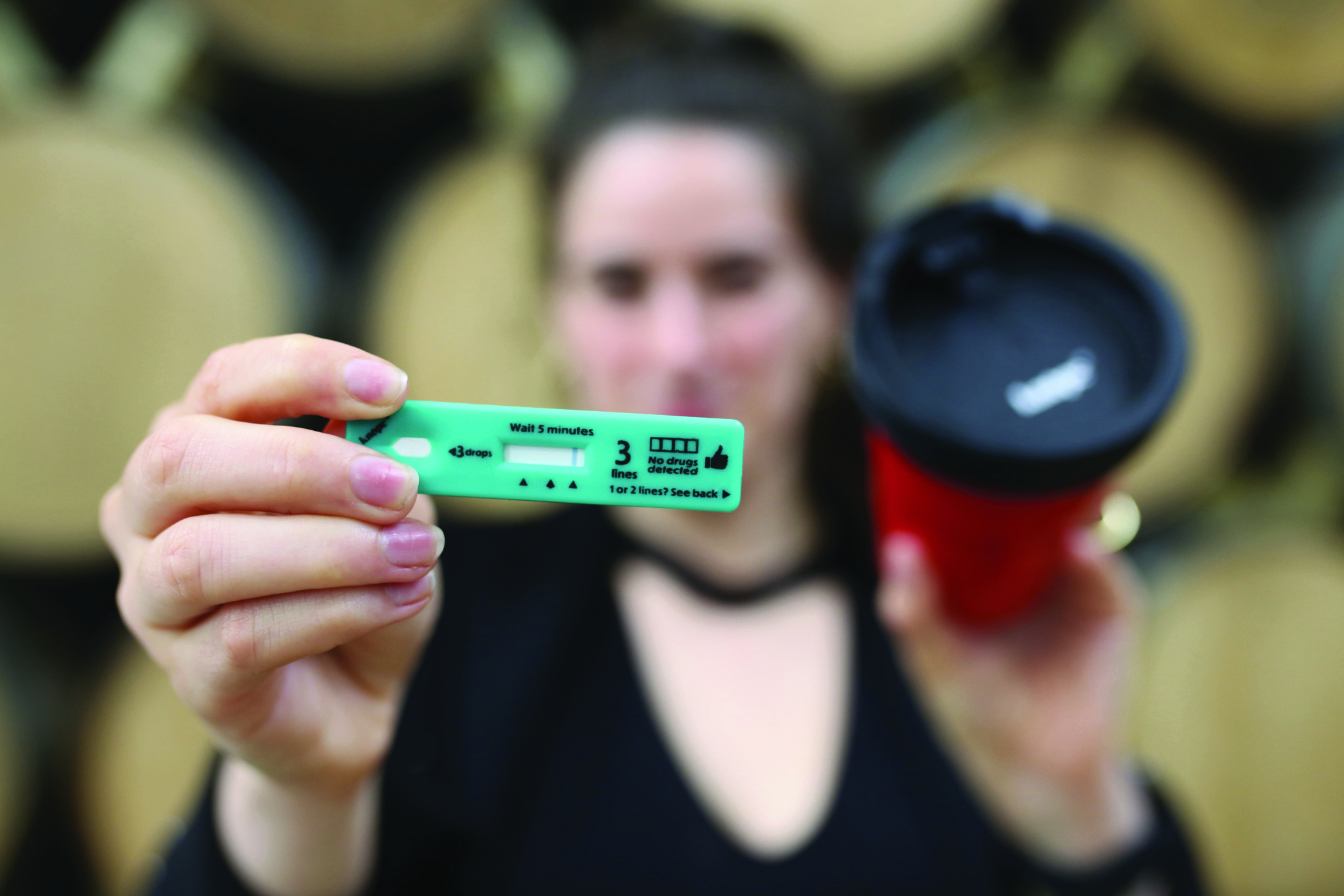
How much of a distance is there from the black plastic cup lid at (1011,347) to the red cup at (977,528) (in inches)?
1.3

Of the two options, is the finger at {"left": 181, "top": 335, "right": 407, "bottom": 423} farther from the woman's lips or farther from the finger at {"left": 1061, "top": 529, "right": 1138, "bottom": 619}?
the finger at {"left": 1061, "top": 529, "right": 1138, "bottom": 619}

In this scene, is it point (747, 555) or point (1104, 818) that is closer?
point (1104, 818)

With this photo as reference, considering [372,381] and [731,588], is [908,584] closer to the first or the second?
[731,588]

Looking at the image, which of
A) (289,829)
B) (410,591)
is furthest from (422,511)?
(289,829)

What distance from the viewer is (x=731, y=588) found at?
0.90 metres

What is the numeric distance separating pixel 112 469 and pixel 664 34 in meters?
0.90

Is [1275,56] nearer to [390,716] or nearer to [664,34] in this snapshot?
[664,34]

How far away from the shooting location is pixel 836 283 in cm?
100

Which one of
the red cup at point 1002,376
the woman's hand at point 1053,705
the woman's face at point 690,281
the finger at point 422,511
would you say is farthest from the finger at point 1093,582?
the finger at point 422,511

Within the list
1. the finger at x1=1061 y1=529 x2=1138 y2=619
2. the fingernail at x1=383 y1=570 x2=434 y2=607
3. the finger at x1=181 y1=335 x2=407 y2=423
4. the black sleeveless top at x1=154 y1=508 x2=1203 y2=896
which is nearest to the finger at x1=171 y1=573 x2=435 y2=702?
the fingernail at x1=383 y1=570 x2=434 y2=607

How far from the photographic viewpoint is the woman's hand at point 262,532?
42cm

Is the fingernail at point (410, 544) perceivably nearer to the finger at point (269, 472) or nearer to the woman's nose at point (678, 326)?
the finger at point (269, 472)

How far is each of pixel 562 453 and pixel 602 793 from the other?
485 millimetres

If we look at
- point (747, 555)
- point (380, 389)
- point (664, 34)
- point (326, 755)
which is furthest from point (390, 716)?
point (664, 34)
